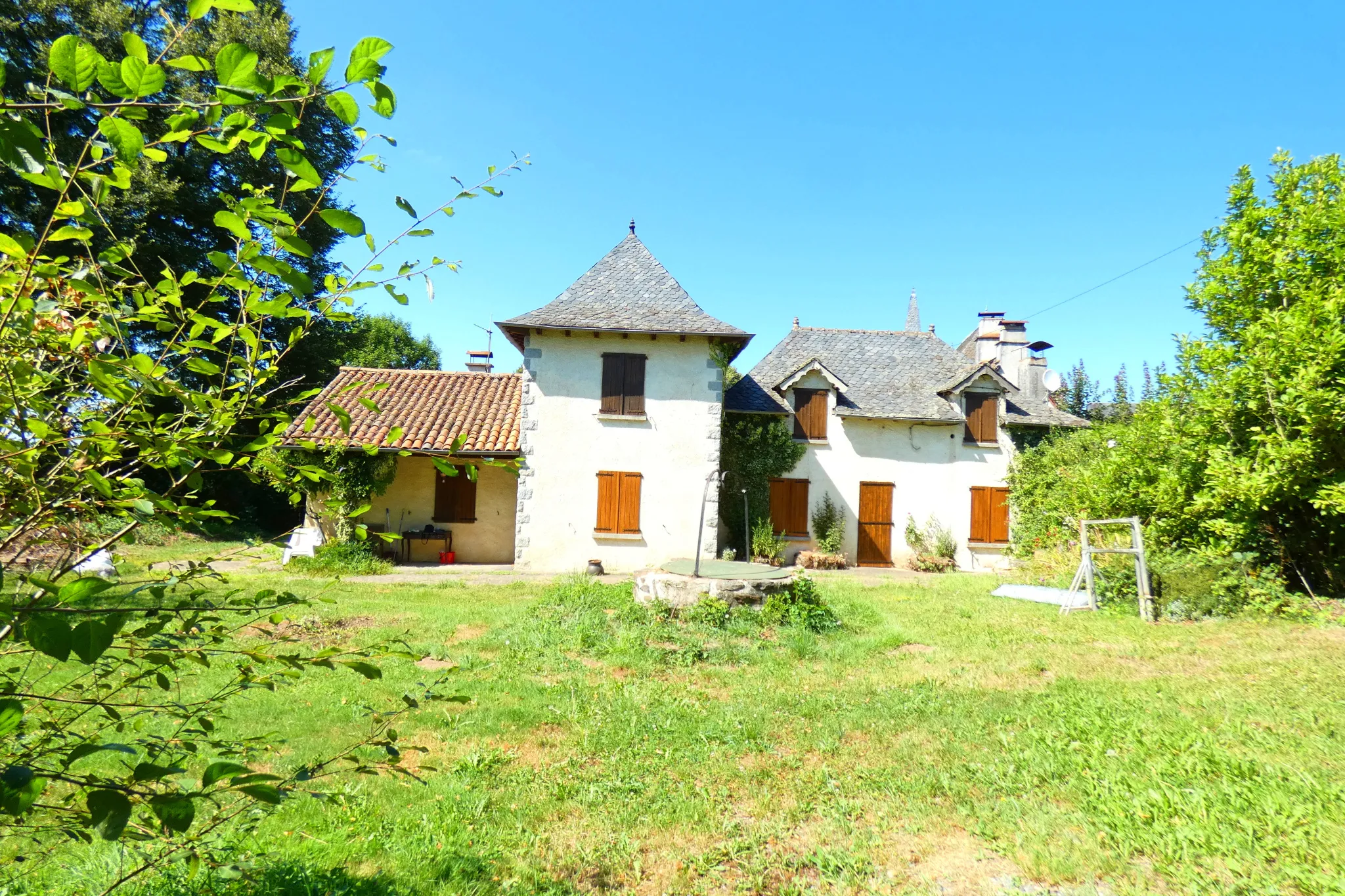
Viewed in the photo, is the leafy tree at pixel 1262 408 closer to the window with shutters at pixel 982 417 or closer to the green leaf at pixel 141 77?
the window with shutters at pixel 982 417

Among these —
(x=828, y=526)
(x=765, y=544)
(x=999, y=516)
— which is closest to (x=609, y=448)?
(x=765, y=544)

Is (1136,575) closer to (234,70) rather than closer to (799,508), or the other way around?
(799,508)

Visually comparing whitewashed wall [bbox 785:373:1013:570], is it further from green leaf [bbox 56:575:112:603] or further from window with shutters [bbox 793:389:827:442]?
green leaf [bbox 56:575:112:603]

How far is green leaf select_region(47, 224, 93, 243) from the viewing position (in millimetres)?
1347

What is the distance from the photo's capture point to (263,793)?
107 centimetres

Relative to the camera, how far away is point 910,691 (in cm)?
564

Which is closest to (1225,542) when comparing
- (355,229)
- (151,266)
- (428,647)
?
(428,647)

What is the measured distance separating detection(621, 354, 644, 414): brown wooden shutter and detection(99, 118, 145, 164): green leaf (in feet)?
40.8

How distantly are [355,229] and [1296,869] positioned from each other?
4.28m

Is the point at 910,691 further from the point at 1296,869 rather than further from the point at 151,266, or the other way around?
the point at 151,266

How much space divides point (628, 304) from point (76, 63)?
1324cm

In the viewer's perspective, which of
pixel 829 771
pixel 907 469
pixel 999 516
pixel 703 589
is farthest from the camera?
pixel 907 469

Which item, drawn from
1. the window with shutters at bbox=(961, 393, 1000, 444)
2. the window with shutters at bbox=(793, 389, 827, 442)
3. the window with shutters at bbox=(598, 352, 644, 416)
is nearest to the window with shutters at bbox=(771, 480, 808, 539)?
the window with shutters at bbox=(793, 389, 827, 442)

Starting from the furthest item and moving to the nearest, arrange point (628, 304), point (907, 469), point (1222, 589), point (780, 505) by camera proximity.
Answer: point (907, 469)
point (780, 505)
point (628, 304)
point (1222, 589)
